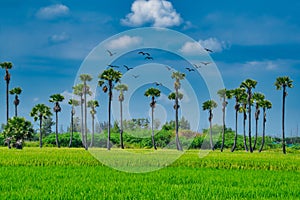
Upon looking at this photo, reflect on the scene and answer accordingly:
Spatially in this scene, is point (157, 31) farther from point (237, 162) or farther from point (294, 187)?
point (237, 162)

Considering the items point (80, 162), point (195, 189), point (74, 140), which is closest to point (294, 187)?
point (195, 189)

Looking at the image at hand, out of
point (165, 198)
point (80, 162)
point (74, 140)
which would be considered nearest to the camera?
point (165, 198)

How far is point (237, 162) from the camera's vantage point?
82.3 ft

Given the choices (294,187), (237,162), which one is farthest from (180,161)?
(294,187)

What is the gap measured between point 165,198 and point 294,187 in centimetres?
513

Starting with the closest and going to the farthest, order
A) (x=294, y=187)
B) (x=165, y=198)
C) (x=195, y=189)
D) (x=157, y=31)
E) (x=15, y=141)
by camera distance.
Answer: (x=165, y=198)
(x=195, y=189)
(x=294, y=187)
(x=157, y=31)
(x=15, y=141)

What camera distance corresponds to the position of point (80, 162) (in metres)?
24.0

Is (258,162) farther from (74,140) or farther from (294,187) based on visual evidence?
(74,140)

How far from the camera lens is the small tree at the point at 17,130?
53.4 metres

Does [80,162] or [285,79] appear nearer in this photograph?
[80,162]

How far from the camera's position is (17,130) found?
175 ft

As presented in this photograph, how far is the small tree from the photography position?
53406 mm

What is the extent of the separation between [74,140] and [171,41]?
206 feet

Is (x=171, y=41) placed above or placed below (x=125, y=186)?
above
